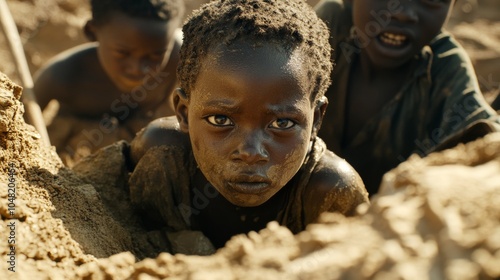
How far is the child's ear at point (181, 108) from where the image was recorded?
7.40 feet

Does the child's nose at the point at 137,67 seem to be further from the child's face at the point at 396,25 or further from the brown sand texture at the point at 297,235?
the brown sand texture at the point at 297,235

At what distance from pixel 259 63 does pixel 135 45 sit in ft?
6.70

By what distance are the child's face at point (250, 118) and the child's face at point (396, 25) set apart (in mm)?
1248

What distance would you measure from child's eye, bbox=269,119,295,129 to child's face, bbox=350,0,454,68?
4.37ft

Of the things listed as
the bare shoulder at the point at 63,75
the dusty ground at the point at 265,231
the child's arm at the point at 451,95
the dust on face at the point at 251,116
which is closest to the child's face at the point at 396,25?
the child's arm at the point at 451,95

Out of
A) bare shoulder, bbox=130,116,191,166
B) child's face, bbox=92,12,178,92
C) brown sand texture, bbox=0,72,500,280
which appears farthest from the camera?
child's face, bbox=92,12,178,92

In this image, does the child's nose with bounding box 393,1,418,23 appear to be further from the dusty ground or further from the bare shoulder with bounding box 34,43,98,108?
the bare shoulder with bounding box 34,43,98,108

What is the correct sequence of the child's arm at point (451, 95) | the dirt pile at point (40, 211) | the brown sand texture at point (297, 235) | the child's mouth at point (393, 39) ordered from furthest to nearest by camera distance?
the child's mouth at point (393, 39), the child's arm at point (451, 95), the dirt pile at point (40, 211), the brown sand texture at point (297, 235)

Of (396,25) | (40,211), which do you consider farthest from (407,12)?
(40,211)

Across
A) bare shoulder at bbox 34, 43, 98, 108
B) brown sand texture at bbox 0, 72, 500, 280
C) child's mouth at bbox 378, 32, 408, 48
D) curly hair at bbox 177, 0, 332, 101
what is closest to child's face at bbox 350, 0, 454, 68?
child's mouth at bbox 378, 32, 408, 48

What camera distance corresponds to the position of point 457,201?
4.50 ft

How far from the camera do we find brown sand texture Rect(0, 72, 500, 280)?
49.4 inches

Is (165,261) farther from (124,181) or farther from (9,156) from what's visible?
(124,181)

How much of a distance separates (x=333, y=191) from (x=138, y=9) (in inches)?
80.5
